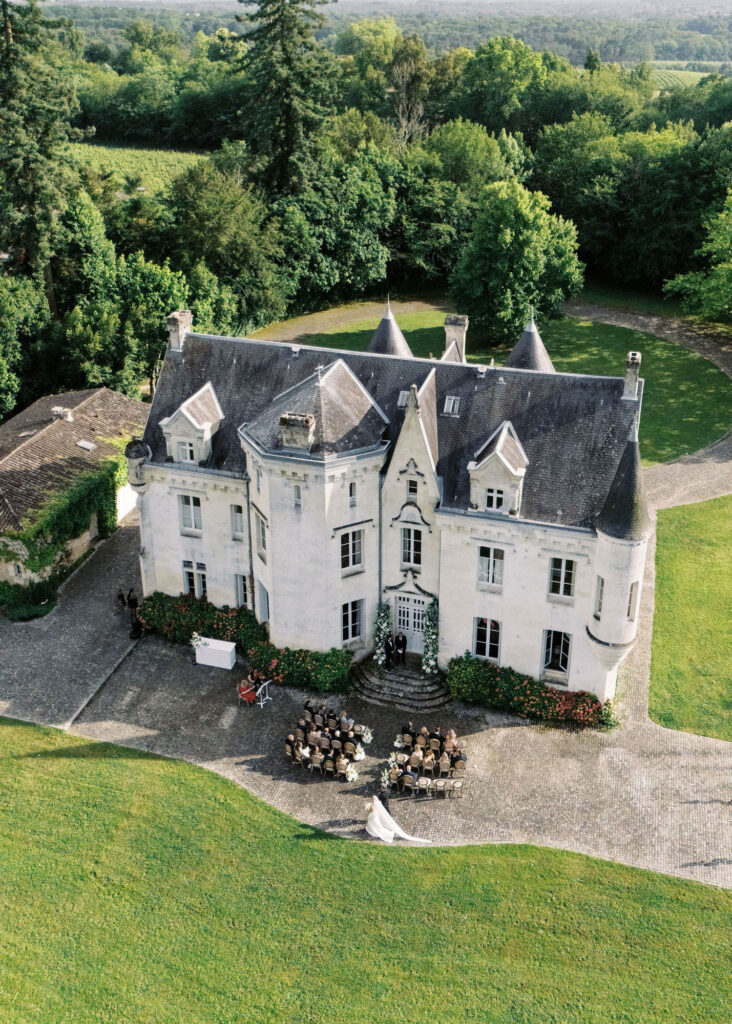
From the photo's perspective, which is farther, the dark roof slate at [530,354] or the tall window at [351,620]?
the dark roof slate at [530,354]

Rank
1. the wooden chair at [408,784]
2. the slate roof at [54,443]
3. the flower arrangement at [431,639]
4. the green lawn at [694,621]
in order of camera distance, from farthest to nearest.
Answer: the slate roof at [54,443] < the flower arrangement at [431,639] < the green lawn at [694,621] < the wooden chair at [408,784]

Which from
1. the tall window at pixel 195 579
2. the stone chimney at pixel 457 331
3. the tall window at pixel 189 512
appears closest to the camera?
the tall window at pixel 189 512

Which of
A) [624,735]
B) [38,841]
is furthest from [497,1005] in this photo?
[38,841]

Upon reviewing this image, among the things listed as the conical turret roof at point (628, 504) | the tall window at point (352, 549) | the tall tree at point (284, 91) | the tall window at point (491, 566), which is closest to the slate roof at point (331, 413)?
the tall window at point (352, 549)

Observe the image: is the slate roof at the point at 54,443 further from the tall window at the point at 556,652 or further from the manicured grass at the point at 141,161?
the manicured grass at the point at 141,161

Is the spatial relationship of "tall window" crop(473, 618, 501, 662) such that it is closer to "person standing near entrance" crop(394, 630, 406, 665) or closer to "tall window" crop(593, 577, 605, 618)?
"person standing near entrance" crop(394, 630, 406, 665)

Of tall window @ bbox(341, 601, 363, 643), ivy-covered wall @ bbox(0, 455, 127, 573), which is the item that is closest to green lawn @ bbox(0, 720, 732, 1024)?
tall window @ bbox(341, 601, 363, 643)

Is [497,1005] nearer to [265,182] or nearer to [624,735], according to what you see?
[624,735]
